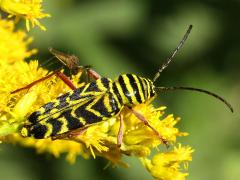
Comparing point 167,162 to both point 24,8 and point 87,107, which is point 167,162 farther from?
point 24,8

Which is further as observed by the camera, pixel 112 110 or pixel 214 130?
pixel 214 130

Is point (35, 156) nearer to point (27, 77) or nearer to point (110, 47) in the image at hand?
point (110, 47)

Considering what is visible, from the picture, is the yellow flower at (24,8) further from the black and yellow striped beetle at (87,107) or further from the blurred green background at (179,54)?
the blurred green background at (179,54)

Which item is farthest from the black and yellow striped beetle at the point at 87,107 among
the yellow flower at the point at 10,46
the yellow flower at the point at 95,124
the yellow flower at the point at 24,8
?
the yellow flower at the point at 10,46

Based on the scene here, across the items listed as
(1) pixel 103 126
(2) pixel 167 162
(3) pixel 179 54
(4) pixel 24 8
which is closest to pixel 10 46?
(4) pixel 24 8

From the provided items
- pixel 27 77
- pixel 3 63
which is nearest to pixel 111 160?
pixel 27 77
